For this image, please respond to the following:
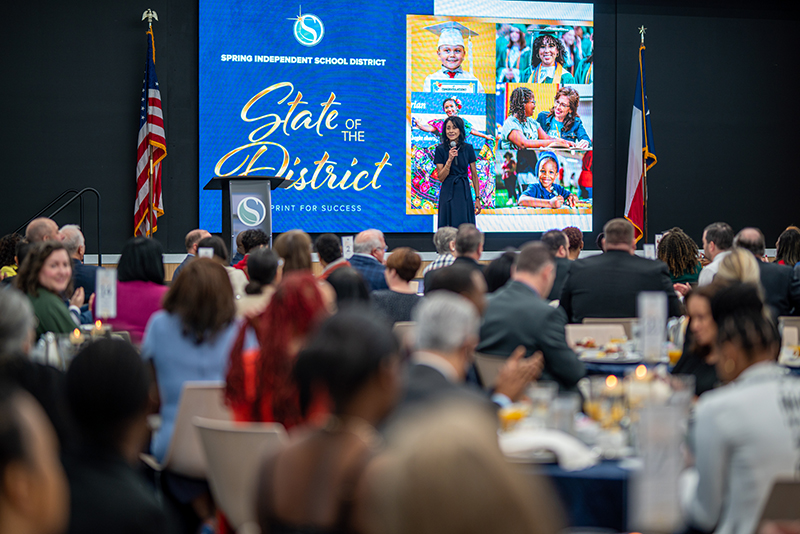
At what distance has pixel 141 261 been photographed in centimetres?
456

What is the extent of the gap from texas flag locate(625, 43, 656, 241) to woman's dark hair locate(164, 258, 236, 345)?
8.70 m

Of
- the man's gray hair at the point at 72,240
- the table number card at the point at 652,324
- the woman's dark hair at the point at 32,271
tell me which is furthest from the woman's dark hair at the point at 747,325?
the man's gray hair at the point at 72,240

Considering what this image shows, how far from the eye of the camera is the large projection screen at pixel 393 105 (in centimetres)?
1033

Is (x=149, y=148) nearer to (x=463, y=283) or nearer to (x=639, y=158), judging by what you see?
(x=639, y=158)

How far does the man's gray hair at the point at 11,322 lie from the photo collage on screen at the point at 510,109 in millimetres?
8590

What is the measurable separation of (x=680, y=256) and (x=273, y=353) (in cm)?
488

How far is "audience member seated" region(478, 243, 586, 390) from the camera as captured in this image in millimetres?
3734

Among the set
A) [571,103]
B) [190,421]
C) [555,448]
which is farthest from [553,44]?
[555,448]

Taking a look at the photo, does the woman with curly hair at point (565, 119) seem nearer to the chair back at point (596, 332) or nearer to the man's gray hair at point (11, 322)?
the chair back at point (596, 332)

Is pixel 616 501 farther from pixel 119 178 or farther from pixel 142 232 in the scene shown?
pixel 119 178

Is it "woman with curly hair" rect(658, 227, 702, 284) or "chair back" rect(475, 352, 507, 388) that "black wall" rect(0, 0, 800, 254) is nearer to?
"woman with curly hair" rect(658, 227, 702, 284)

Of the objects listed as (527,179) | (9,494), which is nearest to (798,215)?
(527,179)

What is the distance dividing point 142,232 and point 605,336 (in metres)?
6.73

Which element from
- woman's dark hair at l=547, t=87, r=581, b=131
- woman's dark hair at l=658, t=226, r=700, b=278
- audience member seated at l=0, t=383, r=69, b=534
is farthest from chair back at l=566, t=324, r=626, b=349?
woman's dark hair at l=547, t=87, r=581, b=131
